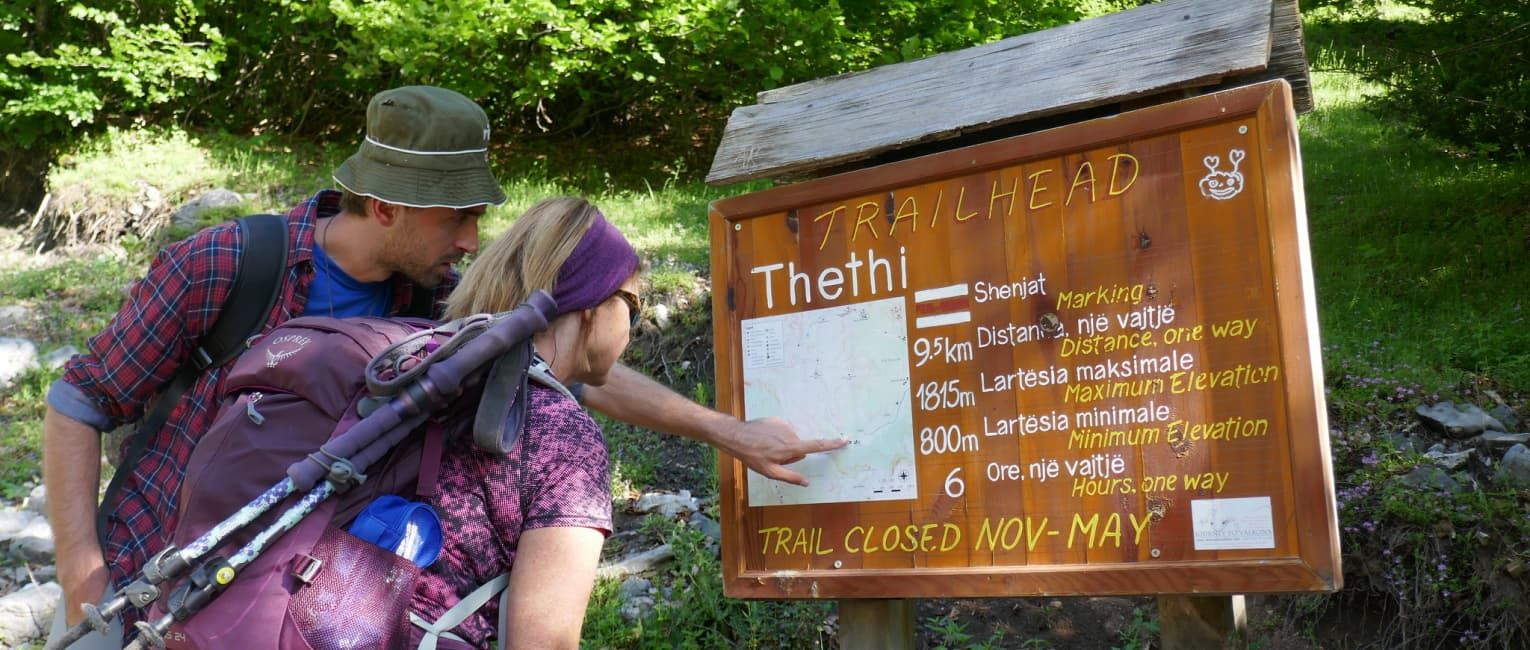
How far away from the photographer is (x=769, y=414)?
130 inches

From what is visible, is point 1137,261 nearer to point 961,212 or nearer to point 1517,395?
point 961,212

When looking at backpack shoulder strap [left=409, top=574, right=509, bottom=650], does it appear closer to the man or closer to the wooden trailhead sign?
the man

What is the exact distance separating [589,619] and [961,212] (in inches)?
94.4

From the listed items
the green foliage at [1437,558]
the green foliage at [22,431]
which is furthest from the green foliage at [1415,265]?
the green foliage at [22,431]

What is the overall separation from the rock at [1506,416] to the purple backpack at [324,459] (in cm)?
528

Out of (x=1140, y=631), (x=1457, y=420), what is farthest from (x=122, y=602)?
(x=1457, y=420)

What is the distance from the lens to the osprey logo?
201 centimetres

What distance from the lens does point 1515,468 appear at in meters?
4.80

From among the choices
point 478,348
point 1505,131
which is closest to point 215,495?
point 478,348

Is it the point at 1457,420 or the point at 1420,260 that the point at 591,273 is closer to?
the point at 1457,420

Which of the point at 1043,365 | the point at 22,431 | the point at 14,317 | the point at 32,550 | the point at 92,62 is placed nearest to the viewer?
the point at 1043,365

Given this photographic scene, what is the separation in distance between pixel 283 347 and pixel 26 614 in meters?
3.67

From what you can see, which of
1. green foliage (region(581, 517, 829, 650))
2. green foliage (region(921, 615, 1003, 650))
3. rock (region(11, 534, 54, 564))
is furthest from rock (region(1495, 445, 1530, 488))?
rock (region(11, 534, 54, 564))

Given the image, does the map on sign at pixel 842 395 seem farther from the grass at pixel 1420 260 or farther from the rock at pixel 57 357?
the rock at pixel 57 357
